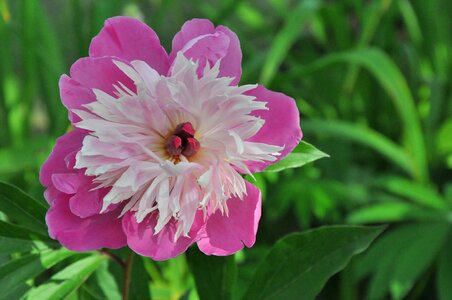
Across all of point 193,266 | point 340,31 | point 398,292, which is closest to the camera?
point 193,266

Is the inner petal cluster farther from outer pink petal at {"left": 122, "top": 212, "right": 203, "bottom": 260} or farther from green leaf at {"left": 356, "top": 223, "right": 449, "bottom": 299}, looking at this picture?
green leaf at {"left": 356, "top": 223, "right": 449, "bottom": 299}

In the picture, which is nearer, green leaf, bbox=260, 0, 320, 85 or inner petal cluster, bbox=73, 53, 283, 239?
inner petal cluster, bbox=73, 53, 283, 239

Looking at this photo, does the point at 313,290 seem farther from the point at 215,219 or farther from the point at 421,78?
the point at 421,78

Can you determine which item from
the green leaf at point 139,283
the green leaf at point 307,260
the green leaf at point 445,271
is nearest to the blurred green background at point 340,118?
the green leaf at point 445,271

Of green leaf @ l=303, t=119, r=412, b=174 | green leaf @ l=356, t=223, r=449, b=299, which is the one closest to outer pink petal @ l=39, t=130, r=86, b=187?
green leaf @ l=356, t=223, r=449, b=299

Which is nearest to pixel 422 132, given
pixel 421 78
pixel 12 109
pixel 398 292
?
pixel 421 78

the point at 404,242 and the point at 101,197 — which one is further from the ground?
the point at 101,197

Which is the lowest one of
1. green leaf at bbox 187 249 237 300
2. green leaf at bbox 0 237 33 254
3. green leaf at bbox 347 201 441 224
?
green leaf at bbox 347 201 441 224
